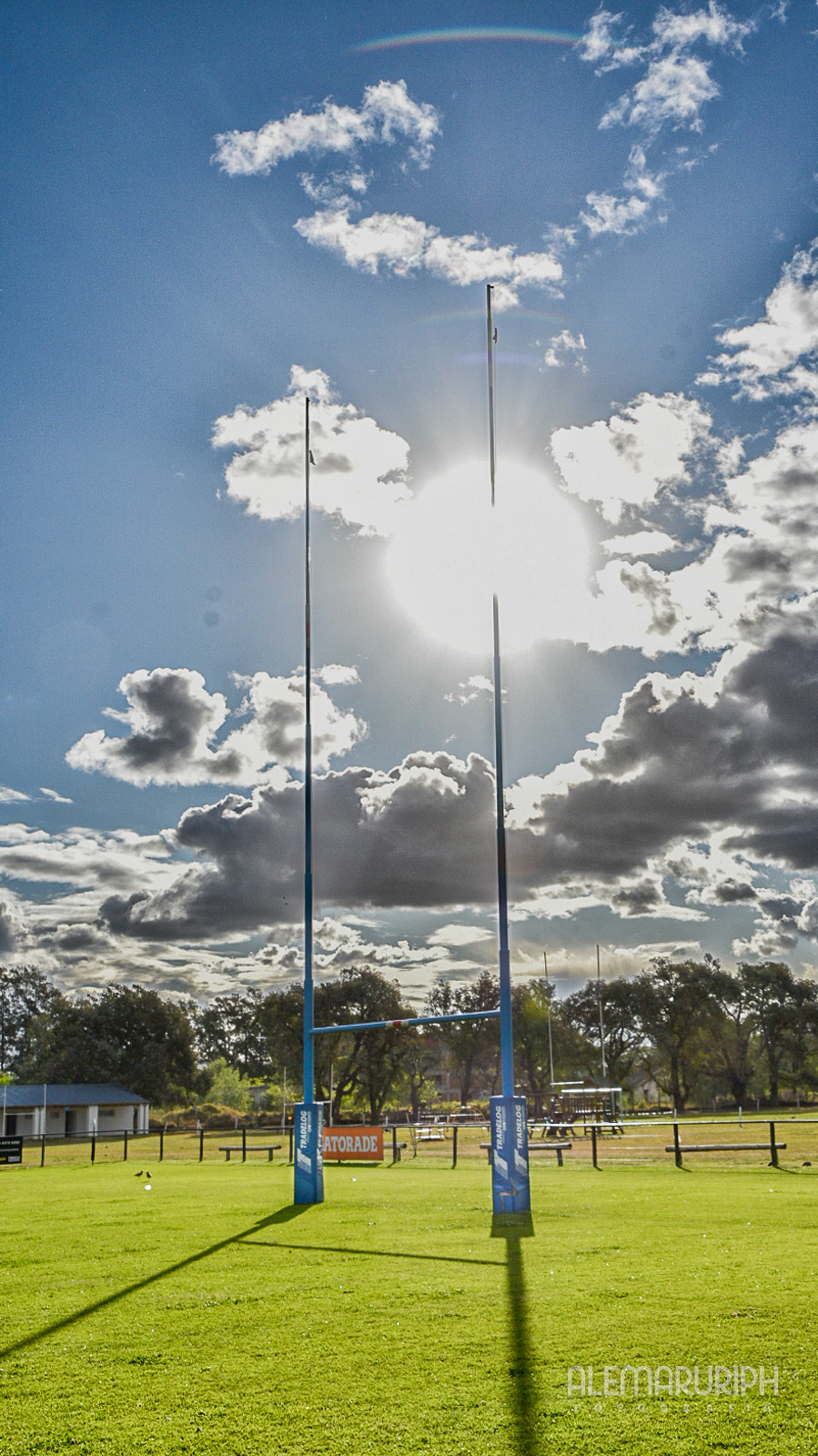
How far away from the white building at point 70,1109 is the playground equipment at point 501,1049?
5363 cm

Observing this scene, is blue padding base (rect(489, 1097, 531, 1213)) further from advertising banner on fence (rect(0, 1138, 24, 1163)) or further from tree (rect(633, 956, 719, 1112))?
tree (rect(633, 956, 719, 1112))

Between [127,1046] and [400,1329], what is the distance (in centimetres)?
8362

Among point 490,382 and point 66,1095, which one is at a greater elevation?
point 490,382

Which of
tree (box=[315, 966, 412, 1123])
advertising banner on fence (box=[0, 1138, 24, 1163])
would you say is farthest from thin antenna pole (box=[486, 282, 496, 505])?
tree (box=[315, 966, 412, 1123])

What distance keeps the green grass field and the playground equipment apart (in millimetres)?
935

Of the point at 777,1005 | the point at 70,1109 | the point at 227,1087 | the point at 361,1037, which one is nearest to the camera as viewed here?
the point at 361,1037

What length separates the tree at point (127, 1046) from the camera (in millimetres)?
83812

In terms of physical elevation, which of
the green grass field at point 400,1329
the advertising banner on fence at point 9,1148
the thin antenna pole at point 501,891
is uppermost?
the thin antenna pole at point 501,891

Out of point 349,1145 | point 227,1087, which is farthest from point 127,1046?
point 349,1145

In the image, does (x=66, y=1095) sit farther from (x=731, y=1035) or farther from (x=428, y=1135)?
(x=731, y=1035)

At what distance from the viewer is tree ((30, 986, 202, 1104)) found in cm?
8381

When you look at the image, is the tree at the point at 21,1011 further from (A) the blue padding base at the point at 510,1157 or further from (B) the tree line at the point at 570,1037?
(A) the blue padding base at the point at 510,1157

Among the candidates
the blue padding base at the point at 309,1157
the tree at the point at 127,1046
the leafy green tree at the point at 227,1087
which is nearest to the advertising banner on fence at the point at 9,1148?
the blue padding base at the point at 309,1157

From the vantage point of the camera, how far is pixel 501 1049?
14578 millimetres
